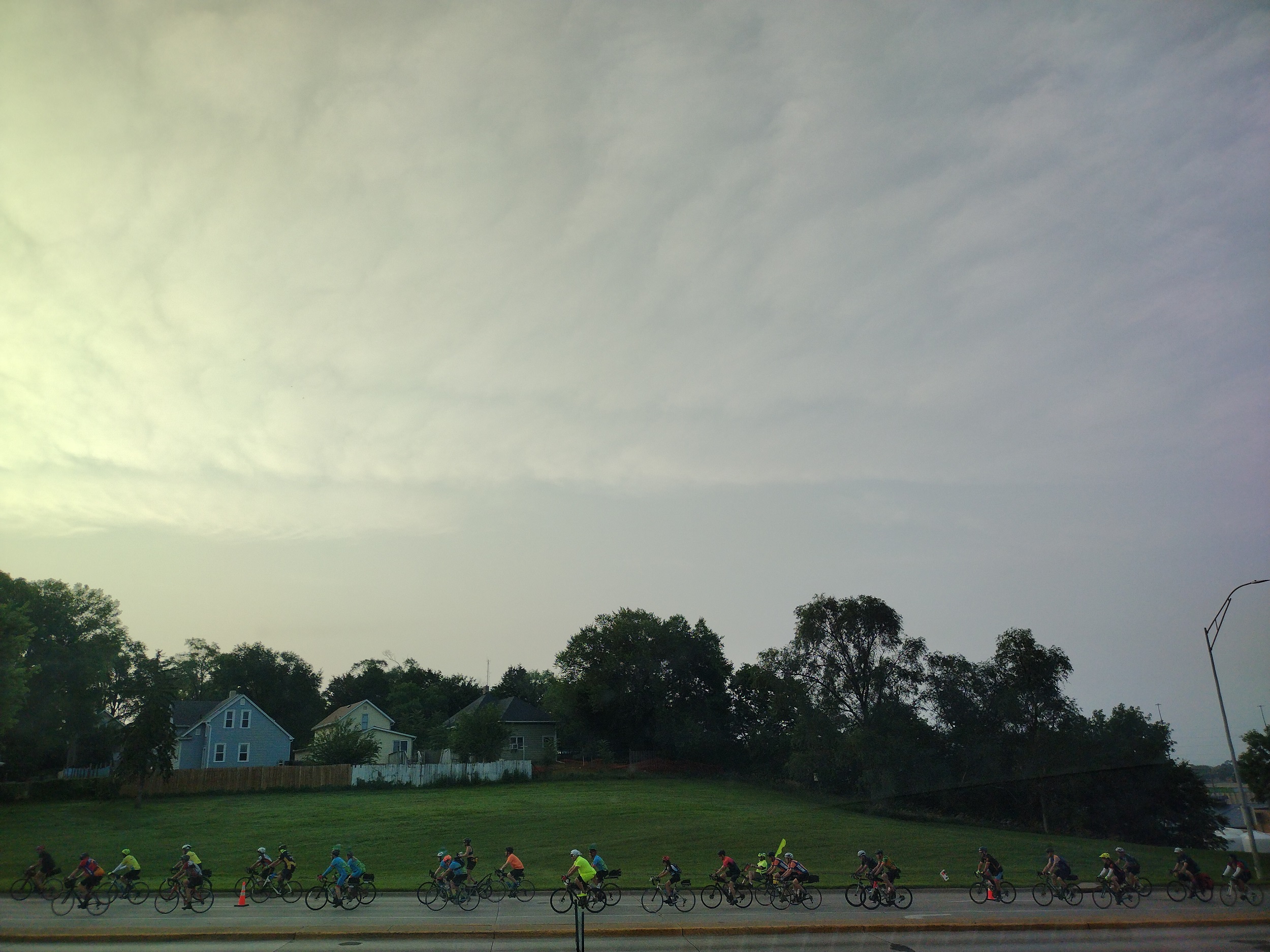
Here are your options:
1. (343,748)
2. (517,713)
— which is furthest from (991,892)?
(517,713)

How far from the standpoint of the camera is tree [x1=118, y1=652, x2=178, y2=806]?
5147 cm

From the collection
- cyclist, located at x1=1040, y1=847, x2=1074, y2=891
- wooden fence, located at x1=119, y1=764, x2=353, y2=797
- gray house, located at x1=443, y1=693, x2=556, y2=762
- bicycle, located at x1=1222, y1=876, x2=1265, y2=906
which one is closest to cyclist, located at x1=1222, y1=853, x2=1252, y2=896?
bicycle, located at x1=1222, y1=876, x2=1265, y2=906

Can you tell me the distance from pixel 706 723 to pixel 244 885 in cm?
5948

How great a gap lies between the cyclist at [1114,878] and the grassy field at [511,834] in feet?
14.7

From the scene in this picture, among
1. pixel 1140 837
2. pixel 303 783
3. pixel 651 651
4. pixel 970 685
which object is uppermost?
pixel 651 651

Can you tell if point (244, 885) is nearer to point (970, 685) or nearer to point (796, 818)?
point (796, 818)

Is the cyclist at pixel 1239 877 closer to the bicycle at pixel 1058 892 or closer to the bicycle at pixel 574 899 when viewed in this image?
the bicycle at pixel 1058 892

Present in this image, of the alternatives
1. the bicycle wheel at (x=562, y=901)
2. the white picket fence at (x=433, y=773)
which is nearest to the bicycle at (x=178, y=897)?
the bicycle wheel at (x=562, y=901)

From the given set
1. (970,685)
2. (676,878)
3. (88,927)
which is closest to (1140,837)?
(970,685)

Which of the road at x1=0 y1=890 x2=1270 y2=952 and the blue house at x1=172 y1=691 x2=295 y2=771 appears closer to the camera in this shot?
the road at x1=0 y1=890 x2=1270 y2=952

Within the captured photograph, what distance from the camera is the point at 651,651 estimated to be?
82.8m

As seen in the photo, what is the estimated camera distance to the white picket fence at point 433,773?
60406mm

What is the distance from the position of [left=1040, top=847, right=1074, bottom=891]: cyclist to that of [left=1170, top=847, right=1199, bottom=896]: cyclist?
384cm

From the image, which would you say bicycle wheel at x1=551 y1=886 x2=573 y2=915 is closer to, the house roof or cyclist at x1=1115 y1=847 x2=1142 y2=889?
cyclist at x1=1115 y1=847 x2=1142 y2=889
